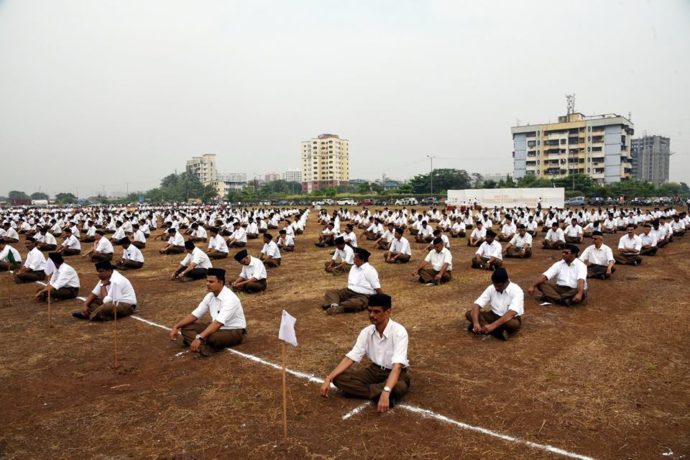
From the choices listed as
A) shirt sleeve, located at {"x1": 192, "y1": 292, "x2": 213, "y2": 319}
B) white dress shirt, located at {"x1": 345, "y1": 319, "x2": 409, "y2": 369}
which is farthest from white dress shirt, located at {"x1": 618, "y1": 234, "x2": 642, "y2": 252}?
shirt sleeve, located at {"x1": 192, "y1": 292, "x2": 213, "y2": 319}

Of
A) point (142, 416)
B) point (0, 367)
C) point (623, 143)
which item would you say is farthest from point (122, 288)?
point (623, 143)

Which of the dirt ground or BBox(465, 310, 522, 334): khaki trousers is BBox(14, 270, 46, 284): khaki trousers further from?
BBox(465, 310, 522, 334): khaki trousers

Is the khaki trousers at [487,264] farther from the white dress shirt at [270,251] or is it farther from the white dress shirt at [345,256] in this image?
the white dress shirt at [270,251]

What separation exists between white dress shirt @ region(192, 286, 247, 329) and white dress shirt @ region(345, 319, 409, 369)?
2.36 meters

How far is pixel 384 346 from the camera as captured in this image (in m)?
5.08

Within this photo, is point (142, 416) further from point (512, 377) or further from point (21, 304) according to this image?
point (21, 304)

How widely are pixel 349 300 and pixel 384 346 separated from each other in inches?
146

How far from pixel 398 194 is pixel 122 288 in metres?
70.0

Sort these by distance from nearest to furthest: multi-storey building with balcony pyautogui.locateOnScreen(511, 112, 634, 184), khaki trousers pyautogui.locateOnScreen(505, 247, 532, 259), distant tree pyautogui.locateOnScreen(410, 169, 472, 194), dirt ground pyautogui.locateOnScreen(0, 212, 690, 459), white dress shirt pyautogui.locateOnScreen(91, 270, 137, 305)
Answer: dirt ground pyautogui.locateOnScreen(0, 212, 690, 459)
white dress shirt pyautogui.locateOnScreen(91, 270, 137, 305)
khaki trousers pyautogui.locateOnScreen(505, 247, 532, 259)
distant tree pyautogui.locateOnScreen(410, 169, 472, 194)
multi-storey building with balcony pyautogui.locateOnScreen(511, 112, 634, 184)

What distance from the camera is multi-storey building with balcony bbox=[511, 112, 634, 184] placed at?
81.2 meters

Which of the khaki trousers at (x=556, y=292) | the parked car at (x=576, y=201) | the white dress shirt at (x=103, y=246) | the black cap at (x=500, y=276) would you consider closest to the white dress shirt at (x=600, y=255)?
the khaki trousers at (x=556, y=292)

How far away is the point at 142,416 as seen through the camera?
193 inches

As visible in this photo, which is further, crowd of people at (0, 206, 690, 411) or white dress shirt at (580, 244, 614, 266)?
white dress shirt at (580, 244, 614, 266)

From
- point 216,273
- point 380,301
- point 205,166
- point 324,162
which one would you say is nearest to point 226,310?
point 216,273
